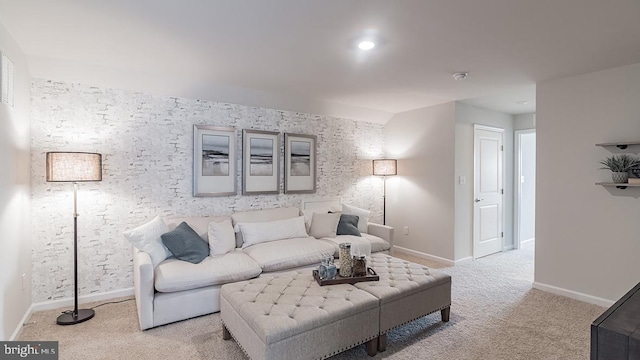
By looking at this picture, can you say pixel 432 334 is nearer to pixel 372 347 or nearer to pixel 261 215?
pixel 372 347

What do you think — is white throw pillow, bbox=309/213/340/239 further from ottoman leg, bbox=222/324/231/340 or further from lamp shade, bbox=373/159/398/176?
ottoman leg, bbox=222/324/231/340

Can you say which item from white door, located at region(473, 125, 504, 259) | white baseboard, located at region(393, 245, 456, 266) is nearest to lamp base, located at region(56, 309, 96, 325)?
white baseboard, located at region(393, 245, 456, 266)

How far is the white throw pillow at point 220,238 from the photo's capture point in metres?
3.45

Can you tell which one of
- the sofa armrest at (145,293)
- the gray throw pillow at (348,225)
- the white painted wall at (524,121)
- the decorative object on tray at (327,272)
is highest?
the white painted wall at (524,121)

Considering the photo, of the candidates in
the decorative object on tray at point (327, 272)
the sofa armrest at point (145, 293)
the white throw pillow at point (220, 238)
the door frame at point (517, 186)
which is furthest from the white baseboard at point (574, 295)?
the sofa armrest at point (145, 293)

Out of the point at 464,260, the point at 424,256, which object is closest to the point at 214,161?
the point at 424,256

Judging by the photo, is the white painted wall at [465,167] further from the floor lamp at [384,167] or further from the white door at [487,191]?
the floor lamp at [384,167]

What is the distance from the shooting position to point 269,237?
12.6 feet

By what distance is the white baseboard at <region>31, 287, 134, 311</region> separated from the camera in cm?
310

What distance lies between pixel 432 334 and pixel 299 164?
2.85 meters

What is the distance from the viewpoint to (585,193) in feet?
11.0

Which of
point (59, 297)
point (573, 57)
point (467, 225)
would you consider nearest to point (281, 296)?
point (59, 297)

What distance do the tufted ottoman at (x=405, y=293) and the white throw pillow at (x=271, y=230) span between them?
1311mm

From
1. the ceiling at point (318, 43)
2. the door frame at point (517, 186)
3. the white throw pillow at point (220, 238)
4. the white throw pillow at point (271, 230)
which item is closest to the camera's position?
the ceiling at point (318, 43)
